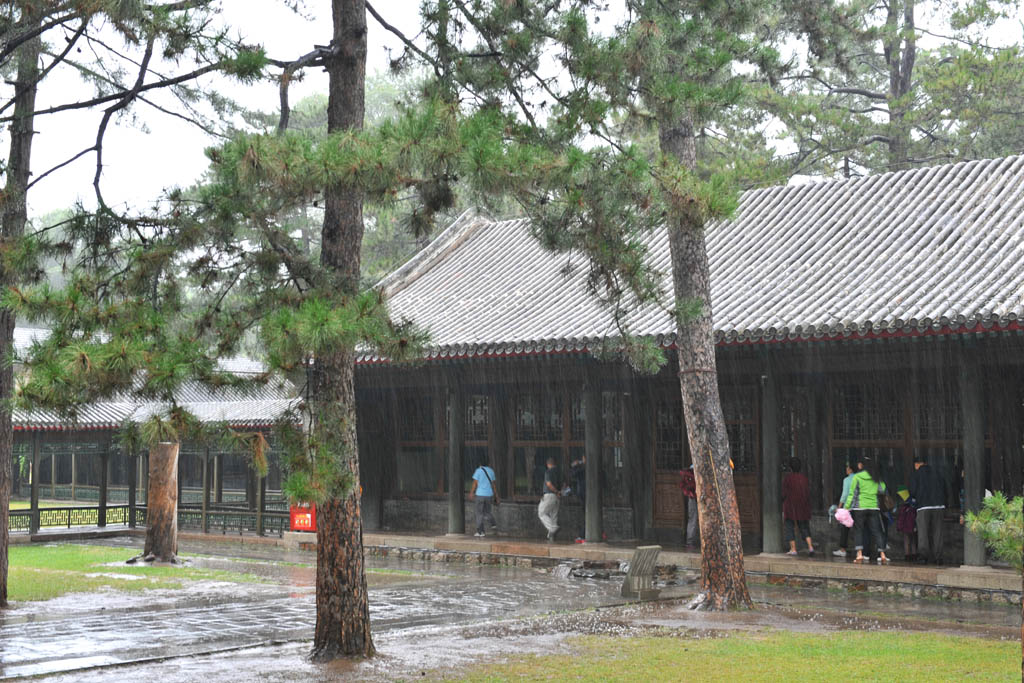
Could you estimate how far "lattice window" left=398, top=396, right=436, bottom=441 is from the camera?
72.1ft

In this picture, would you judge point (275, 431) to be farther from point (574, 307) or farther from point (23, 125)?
point (574, 307)

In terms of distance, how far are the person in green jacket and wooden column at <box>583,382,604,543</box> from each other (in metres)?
4.18

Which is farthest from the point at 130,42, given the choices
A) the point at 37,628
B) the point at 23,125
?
the point at 37,628

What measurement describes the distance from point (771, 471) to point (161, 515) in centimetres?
1048

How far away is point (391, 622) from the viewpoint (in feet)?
41.9

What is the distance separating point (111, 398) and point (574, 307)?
1252cm

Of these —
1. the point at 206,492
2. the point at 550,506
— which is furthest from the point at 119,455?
the point at 550,506

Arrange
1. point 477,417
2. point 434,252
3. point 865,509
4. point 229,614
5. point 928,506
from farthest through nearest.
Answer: point 434,252 < point 477,417 < point 865,509 < point 928,506 < point 229,614

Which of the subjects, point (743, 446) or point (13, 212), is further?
point (743, 446)

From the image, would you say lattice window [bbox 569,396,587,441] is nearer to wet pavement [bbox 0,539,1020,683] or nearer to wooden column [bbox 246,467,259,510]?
wet pavement [bbox 0,539,1020,683]

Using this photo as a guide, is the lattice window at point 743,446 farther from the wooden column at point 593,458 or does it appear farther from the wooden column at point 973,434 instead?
the wooden column at point 973,434

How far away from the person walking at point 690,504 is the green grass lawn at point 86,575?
649cm

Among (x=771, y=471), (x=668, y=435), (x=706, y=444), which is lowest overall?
(x=771, y=471)

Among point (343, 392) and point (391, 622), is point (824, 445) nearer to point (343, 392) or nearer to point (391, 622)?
point (391, 622)
